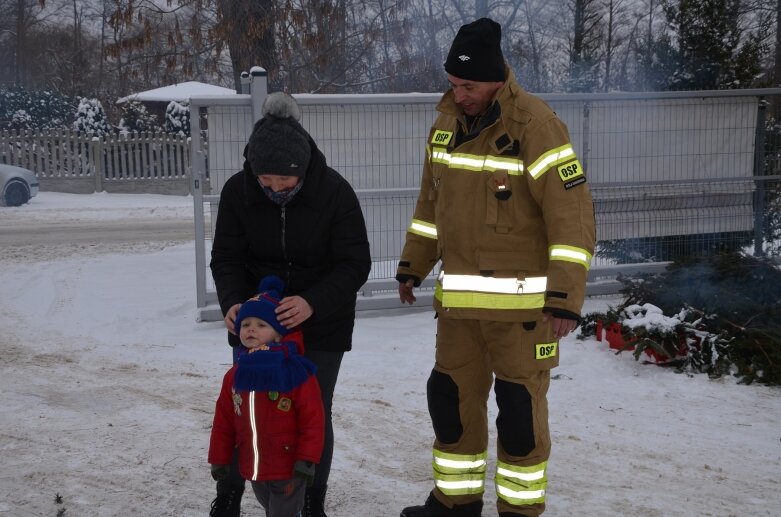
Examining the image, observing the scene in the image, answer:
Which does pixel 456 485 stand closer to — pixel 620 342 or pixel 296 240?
pixel 296 240

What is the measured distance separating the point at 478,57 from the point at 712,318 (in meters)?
3.86

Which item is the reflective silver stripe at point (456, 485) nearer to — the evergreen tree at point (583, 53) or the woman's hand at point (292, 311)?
the woman's hand at point (292, 311)

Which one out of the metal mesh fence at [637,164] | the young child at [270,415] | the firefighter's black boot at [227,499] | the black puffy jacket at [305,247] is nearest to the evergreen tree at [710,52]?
the metal mesh fence at [637,164]

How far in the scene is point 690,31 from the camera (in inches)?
400

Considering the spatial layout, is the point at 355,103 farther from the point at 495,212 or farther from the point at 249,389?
the point at 249,389

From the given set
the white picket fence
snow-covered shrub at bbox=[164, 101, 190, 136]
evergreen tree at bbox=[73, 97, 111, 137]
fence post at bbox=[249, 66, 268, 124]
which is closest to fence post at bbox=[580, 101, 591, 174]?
fence post at bbox=[249, 66, 268, 124]

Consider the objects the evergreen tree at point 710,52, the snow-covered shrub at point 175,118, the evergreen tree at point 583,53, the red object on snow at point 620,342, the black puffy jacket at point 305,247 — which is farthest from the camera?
the snow-covered shrub at point 175,118

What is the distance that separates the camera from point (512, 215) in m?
3.67

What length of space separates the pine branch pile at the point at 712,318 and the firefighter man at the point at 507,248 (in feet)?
9.45

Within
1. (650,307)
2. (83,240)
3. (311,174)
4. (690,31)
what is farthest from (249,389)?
(83,240)

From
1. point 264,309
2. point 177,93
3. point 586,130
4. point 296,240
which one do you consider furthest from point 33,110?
point 264,309

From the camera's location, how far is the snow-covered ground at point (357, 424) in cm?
432

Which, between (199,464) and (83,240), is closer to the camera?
(199,464)

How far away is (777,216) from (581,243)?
255 inches
